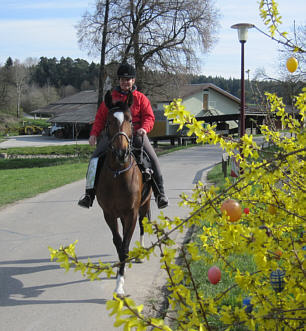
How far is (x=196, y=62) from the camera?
2706cm

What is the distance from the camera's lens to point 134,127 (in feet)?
19.0

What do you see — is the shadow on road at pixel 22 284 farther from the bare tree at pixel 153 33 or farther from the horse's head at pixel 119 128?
the bare tree at pixel 153 33

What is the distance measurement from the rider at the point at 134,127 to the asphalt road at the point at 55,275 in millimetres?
1166

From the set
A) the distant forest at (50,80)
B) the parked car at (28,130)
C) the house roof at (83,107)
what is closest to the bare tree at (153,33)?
the house roof at (83,107)

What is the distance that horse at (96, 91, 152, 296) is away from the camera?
465 cm

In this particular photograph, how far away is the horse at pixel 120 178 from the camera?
4.65m

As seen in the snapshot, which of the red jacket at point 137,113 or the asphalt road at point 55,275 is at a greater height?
the red jacket at point 137,113

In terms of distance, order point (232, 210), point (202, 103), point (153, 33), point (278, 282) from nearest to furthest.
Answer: point (232, 210) < point (278, 282) < point (153, 33) < point (202, 103)

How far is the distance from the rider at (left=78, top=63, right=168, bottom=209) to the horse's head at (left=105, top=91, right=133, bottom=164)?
0.92 ft

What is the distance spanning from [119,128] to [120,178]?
2.35 feet

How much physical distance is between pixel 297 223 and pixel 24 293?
361 centimetres

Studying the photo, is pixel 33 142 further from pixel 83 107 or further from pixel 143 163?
pixel 143 163

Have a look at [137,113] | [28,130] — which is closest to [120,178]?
[137,113]

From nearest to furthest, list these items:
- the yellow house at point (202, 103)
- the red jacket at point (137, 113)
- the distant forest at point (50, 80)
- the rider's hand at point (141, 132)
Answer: the rider's hand at point (141, 132) < the red jacket at point (137, 113) < the yellow house at point (202, 103) < the distant forest at point (50, 80)
